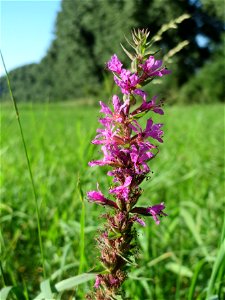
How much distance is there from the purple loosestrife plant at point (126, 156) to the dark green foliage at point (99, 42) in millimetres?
26985

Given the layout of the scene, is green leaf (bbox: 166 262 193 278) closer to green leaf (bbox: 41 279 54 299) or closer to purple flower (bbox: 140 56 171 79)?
green leaf (bbox: 41 279 54 299)

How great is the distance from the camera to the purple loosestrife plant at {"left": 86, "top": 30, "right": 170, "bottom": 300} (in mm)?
973

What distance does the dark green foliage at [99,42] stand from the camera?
3225 centimetres

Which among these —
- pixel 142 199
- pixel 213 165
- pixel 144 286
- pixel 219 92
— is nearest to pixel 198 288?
pixel 144 286

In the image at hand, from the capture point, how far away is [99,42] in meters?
48.0

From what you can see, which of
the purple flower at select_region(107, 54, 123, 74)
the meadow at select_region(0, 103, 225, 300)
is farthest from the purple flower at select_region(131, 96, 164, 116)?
the meadow at select_region(0, 103, 225, 300)

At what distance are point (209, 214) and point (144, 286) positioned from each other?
4.30ft

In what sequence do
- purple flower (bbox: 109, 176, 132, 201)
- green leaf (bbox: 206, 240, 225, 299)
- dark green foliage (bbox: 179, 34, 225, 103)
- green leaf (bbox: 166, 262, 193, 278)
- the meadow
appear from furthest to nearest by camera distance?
dark green foliage (bbox: 179, 34, 225, 103) → green leaf (bbox: 166, 262, 193, 278) → the meadow → green leaf (bbox: 206, 240, 225, 299) → purple flower (bbox: 109, 176, 132, 201)

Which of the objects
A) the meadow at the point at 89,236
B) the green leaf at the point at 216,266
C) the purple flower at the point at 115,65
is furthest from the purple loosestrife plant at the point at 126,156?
the green leaf at the point at 216,266

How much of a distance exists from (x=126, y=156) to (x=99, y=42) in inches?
1921

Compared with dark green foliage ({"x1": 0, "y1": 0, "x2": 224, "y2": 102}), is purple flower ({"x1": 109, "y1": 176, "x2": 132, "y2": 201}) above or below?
below

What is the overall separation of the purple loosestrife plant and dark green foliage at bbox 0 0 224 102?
26985mm

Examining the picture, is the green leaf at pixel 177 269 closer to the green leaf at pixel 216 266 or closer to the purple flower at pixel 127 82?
the green leaf at pixel 216 266

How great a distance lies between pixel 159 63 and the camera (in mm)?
1015
